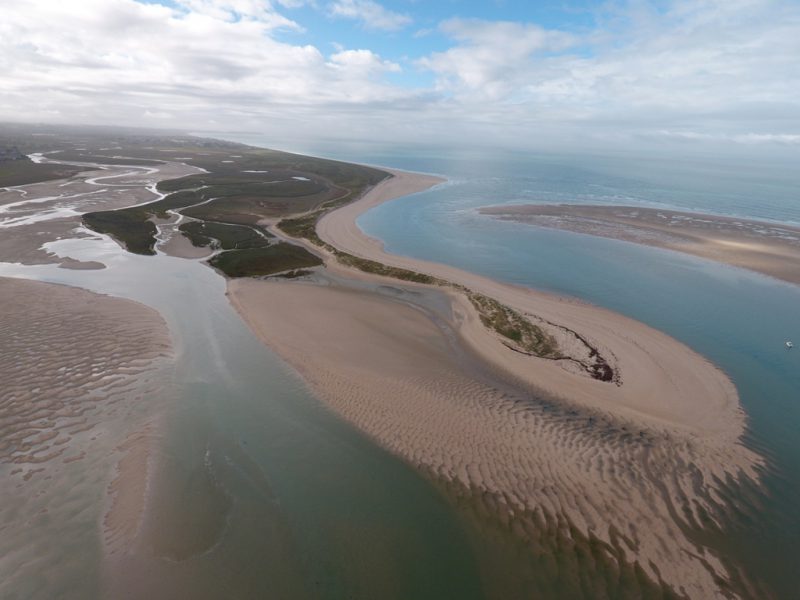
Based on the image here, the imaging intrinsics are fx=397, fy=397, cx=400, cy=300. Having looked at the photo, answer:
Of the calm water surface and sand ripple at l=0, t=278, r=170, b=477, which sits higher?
sand ripple at l=0, t=278, r=170, b=477

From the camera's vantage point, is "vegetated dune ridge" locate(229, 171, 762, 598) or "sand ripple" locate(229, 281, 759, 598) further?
"vegetated dune ridge" locate(229, 171, 762, 598)

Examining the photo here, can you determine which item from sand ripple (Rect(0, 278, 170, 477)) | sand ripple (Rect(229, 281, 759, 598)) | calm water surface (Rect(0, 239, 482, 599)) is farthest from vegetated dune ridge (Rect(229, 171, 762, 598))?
sand ripple (Rect(0, 278, 170, 477))

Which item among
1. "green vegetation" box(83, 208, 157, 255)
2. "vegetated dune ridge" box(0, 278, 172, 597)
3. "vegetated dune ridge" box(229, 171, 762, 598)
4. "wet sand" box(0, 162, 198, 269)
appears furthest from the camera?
"green vegetation" box(83, 208, 157, 255)

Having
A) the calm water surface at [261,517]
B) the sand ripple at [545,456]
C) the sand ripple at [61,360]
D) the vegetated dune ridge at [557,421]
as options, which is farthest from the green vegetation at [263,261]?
the calm water surface at [261,517]

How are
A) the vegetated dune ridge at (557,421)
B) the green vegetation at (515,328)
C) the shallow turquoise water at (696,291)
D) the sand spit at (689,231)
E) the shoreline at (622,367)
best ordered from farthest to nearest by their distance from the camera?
the sand spit at (689,231) < the green vegetation at (515,328) < the shoreline at (622,367) < the shallow turquoise water at (696,291) < the vegetated dune ridge at (557,421)

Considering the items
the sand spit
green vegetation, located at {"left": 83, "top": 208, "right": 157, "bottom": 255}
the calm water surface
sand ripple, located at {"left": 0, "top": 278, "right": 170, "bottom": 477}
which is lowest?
the calm water surface

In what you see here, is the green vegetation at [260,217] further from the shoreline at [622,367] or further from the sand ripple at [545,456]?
the sand ripple at [545,456]

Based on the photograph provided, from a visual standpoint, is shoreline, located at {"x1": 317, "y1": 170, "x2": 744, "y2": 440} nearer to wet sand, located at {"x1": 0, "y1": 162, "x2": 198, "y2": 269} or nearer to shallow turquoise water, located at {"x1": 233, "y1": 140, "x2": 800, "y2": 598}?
shallow turquoise water, located at {"x1": 233, "y1": 140, "x2": 800, "y2": 598}
